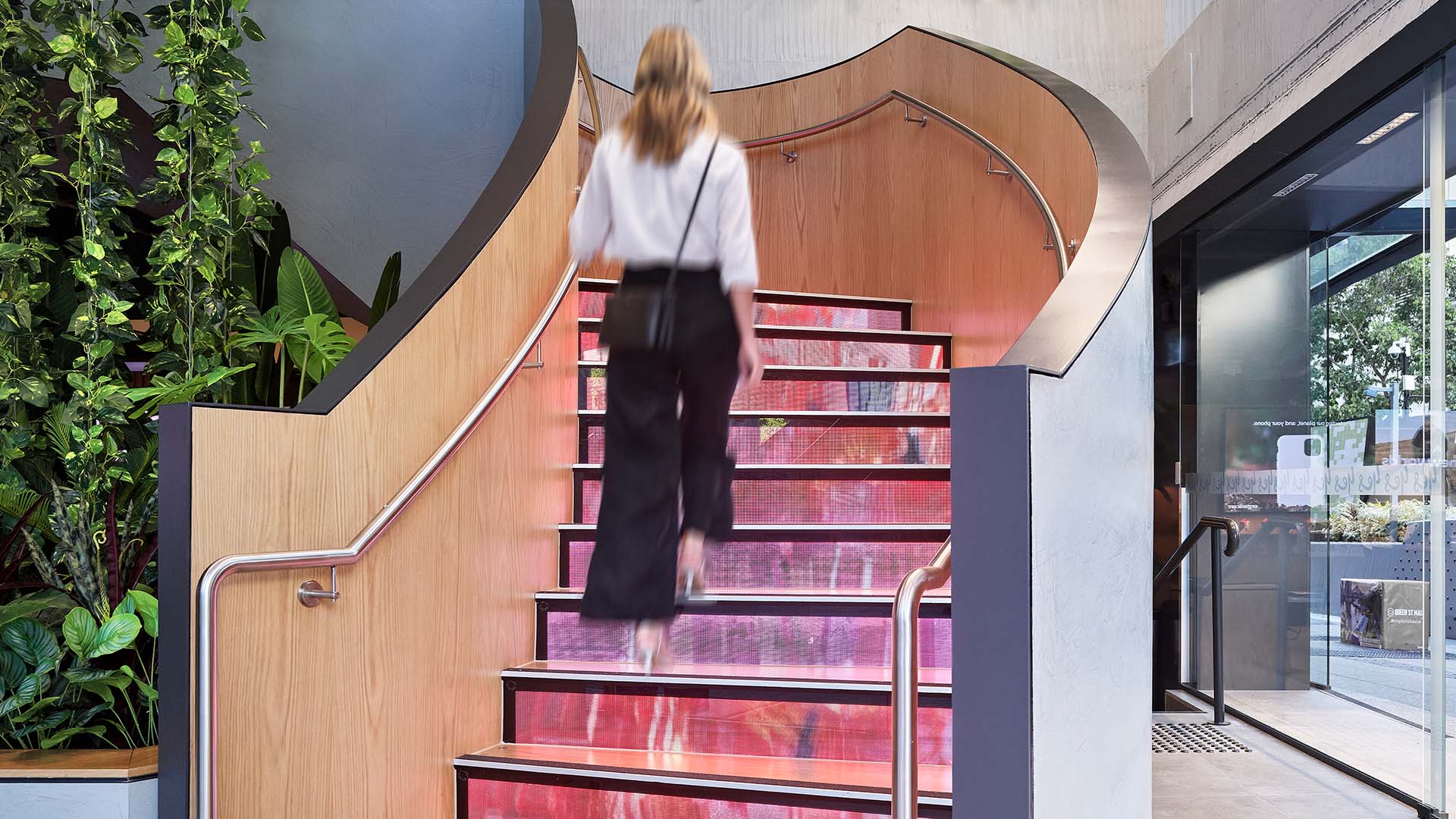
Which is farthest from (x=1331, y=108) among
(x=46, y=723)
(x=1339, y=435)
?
(x=46, y=723)

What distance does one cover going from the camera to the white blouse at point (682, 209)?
2.07m

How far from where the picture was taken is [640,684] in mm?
2582

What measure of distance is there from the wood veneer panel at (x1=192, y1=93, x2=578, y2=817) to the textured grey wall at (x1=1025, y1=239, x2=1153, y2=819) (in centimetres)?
148

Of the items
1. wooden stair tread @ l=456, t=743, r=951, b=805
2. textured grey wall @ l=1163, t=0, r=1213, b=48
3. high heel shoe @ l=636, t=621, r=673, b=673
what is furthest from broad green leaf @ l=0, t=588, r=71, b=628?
textured grey wall @ l=1163, t=0, r=1213, b=48

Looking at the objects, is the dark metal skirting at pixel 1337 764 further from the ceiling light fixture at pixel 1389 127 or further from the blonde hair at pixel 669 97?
the blonde hair at pixel 669 97

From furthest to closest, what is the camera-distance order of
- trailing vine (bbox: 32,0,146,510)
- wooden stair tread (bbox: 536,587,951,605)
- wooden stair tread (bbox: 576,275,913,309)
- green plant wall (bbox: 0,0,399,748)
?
wooden stair tread (bbox: 576,275,913,309), wooden stair tread (bbox: 536,587,951,605), trailing vine (bbox: 32,0,146,510), green plant wall (bbox: 0,0,399,748)

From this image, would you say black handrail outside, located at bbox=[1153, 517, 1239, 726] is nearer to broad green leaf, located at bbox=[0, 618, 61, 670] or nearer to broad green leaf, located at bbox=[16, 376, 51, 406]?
broad green leaf, located at bbox=[0, 618, 61, 670]

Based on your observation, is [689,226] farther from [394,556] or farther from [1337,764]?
[1337,764]

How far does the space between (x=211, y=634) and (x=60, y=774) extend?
68 centimetres

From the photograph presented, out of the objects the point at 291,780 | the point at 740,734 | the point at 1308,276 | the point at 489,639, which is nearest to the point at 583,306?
the point at 489,639

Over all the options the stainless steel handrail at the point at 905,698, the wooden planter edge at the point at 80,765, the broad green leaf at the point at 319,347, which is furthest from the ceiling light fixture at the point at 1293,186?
the wooden planter edge at the point at 80,765

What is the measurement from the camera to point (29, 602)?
7.97ft

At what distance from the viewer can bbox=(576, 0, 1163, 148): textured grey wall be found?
225 inches

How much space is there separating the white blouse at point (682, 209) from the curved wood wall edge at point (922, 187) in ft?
4.30
